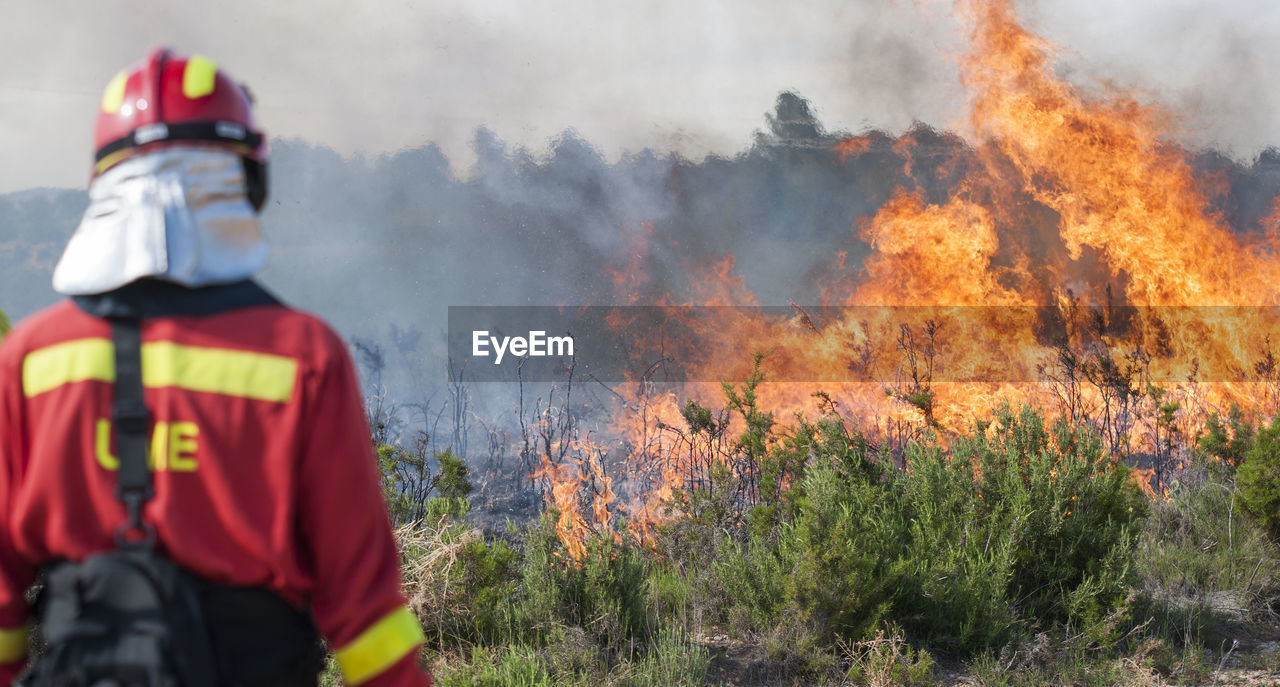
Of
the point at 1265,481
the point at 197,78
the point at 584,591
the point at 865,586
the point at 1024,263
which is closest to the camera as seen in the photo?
the point at 197,78

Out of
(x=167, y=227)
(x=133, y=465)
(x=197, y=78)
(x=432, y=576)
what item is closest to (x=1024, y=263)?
(x=432, y=576)

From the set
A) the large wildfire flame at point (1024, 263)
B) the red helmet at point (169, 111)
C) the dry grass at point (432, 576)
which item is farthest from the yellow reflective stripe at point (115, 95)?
the large wildfire flame at point (1024, 263)

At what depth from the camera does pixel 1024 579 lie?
4.70 meters

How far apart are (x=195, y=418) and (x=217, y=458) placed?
0.23 ft

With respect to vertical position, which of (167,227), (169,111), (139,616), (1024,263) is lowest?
(139,616)

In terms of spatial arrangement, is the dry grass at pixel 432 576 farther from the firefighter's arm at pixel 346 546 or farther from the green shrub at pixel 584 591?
the firefighter's arm at pixel 346 546

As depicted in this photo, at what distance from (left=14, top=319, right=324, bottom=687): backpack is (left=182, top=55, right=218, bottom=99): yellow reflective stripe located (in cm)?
41

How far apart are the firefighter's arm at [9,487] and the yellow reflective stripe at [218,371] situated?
25 cm

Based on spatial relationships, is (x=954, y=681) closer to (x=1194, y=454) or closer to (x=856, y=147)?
(x=1194, y=454)

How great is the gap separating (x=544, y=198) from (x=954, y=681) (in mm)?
11813

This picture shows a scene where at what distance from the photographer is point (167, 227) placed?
1395mm

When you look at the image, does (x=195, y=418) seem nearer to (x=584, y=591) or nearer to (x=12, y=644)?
(x=12, y=644)

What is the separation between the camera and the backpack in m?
1.27

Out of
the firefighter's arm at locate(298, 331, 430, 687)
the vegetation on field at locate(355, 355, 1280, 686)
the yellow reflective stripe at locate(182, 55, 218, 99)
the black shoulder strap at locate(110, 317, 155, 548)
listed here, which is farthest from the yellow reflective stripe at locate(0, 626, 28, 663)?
the vegetation on field at locate(355, 355, 1280, 686)
